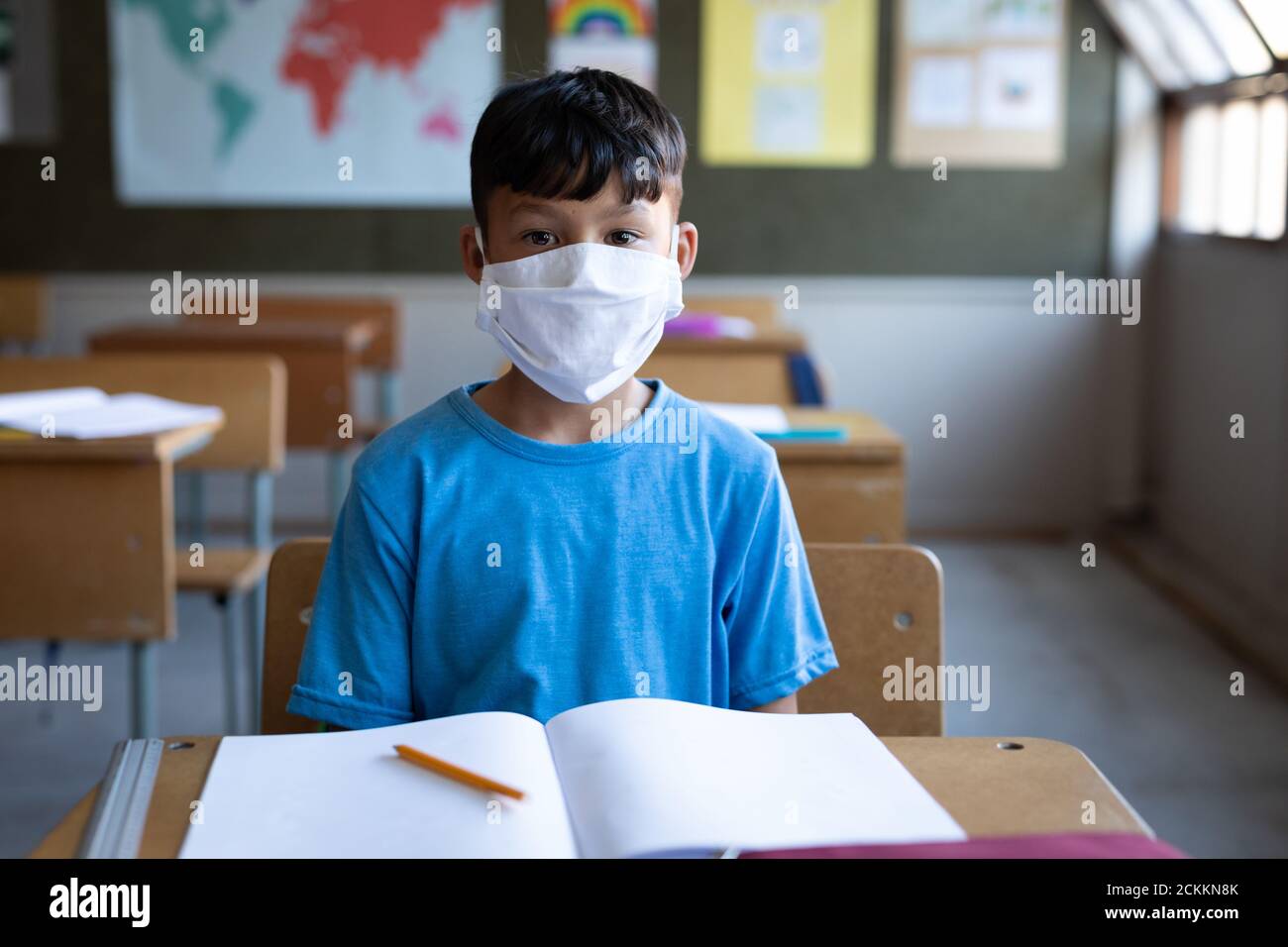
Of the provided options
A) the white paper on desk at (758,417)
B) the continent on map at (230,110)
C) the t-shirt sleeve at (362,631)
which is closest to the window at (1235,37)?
the white paper on desk at (758,417)

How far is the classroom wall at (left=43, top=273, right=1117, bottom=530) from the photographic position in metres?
5.30

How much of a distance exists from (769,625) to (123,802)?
0.59 metres

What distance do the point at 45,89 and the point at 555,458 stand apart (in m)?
4.61

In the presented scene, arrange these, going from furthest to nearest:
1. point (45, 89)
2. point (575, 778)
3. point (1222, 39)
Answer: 1. point (45, 89)
2. point (1222, 39)
3. point (575, 778)

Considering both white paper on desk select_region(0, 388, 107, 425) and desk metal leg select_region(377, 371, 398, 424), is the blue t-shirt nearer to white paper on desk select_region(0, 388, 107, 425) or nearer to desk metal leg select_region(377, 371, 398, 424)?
white paper on desk select_region(0, 388, 107, 425)

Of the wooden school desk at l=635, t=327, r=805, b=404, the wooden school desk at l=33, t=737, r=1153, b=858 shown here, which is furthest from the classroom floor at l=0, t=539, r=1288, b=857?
the wooden school desk at l=33, t=737, r=1153, b=858

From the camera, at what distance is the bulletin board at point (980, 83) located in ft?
16.9

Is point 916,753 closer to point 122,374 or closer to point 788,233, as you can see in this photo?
point 122,374

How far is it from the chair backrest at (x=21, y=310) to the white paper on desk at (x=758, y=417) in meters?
3.39

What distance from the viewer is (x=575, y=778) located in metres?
0.88

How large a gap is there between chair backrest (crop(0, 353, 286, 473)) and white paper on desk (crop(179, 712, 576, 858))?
2.06 metres
